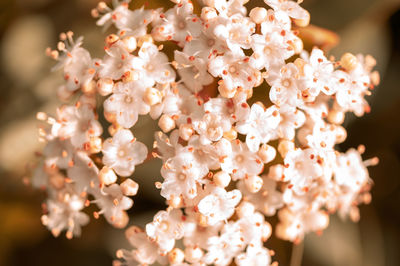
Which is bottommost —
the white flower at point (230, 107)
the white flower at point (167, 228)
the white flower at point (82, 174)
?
the white flower at point (167, 228)

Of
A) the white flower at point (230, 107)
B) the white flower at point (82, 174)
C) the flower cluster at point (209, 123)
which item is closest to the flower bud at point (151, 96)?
the flower cluster at point (209, 123)

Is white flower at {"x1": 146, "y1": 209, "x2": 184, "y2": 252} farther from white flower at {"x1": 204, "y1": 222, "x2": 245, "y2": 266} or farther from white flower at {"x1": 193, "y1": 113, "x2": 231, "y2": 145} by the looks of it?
white flower at {"x1": 193, "y1": 113, "x2": 231, "y2": 145}

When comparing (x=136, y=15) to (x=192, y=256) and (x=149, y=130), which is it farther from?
(x=192, y=256)

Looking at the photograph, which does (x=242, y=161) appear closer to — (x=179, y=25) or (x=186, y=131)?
(x=186, y=131)

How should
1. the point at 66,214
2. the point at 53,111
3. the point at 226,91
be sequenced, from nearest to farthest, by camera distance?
the point at 226,91
the point at 66,214
the point at 53,111

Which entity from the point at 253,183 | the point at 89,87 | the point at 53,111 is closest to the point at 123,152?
the point at 89,87

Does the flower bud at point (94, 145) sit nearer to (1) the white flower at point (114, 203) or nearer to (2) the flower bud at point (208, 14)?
(1) the white flower at point (114, 203)

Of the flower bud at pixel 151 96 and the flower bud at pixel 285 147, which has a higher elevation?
the flower bud at pixel 151 96

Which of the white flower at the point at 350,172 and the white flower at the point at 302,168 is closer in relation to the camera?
the white flower at the point at 302,168
